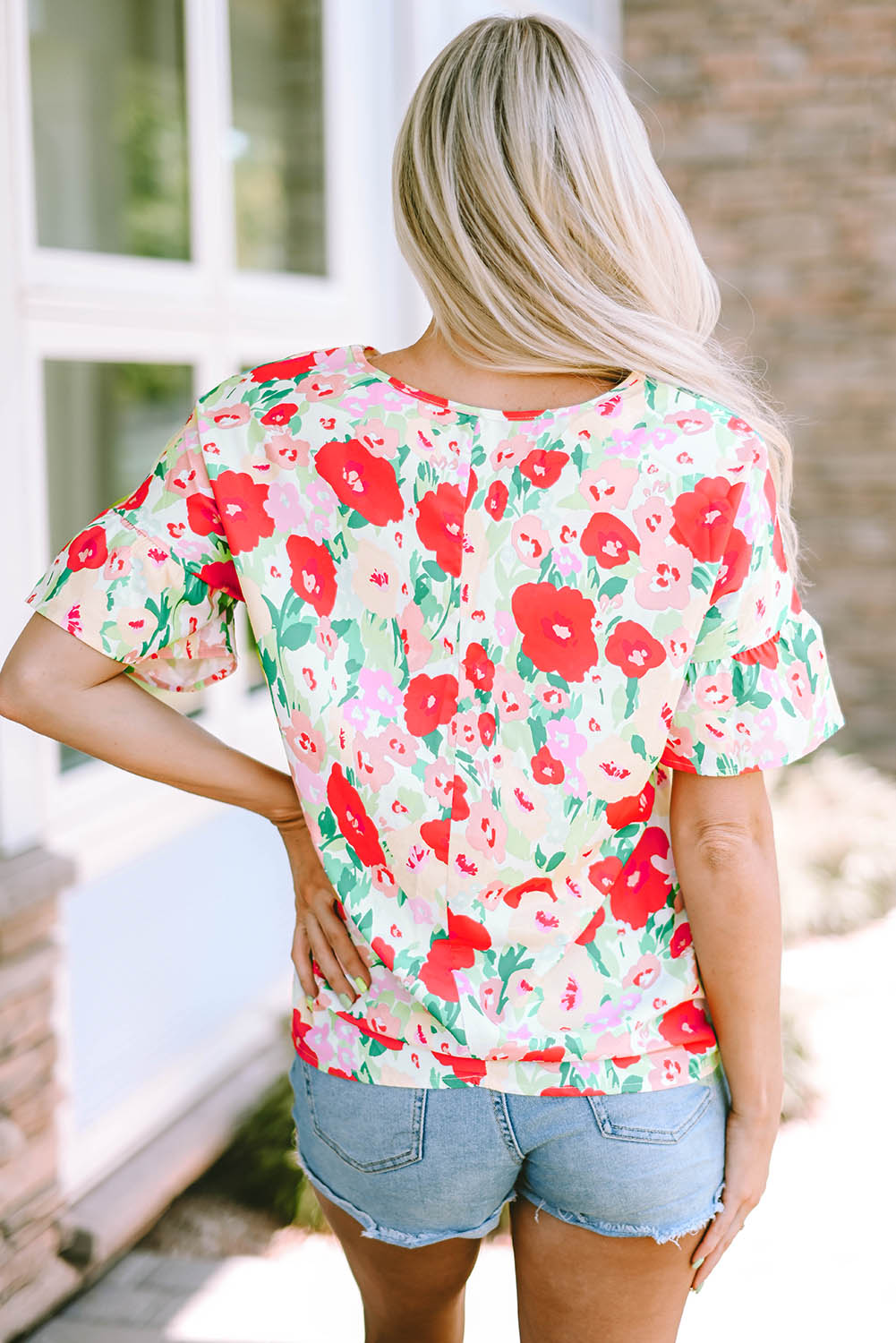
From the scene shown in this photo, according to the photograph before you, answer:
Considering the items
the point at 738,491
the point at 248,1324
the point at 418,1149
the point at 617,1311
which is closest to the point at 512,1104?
the point at 418,1149

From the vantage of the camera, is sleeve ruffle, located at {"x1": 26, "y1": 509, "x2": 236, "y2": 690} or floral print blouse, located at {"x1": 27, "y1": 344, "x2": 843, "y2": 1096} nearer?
floral print blouse, located at {"x1": 27, "y1": 344, "x2": 843, "y2": 1096}

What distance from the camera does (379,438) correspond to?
1.14 m

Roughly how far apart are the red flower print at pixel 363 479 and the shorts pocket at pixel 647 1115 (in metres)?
0.53

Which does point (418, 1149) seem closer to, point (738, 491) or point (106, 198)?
point (738, 491)

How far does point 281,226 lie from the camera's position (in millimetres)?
4195

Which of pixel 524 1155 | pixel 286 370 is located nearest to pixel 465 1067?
pixel 524 1155

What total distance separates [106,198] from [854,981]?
3.23m

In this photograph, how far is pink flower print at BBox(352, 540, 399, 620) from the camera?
1.15m

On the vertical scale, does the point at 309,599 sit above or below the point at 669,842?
above

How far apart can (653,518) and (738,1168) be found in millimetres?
614

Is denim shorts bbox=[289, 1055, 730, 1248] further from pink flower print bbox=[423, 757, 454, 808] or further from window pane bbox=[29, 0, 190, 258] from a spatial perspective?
window pane bbox=[29, 0, 190, 258]

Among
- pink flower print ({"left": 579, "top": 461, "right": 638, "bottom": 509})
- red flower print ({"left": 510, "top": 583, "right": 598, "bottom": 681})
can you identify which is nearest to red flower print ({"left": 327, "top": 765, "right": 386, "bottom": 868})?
red flower print ({"left": 510, "top": 583, "right": 598, "bottom": 681})

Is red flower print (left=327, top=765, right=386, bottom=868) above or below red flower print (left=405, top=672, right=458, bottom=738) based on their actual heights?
below

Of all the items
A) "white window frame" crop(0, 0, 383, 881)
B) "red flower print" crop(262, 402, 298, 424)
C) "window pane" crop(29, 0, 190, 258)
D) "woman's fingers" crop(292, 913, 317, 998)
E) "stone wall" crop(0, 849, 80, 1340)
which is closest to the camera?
"red flower print" crop(262, 402, 298, 424)
